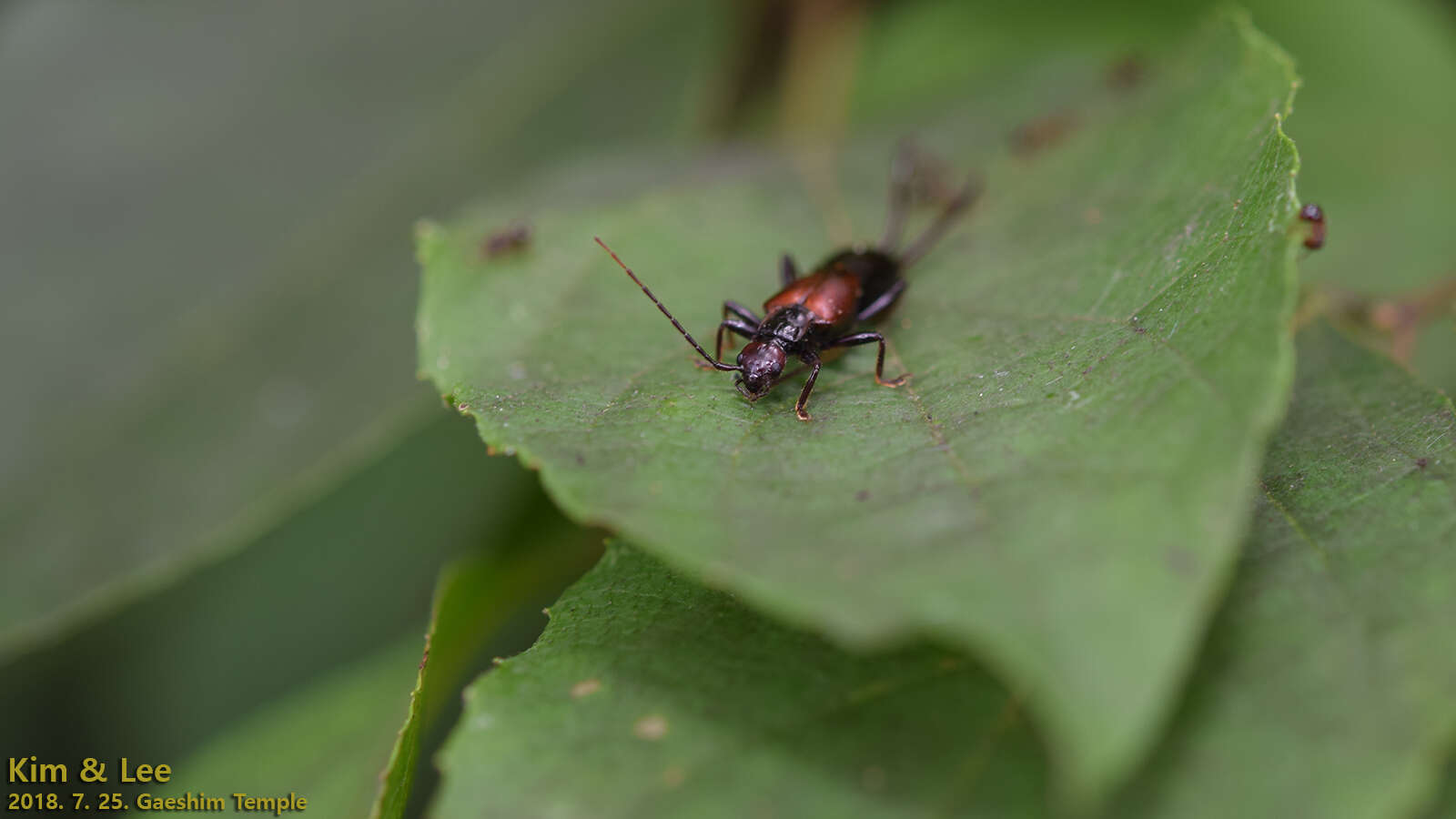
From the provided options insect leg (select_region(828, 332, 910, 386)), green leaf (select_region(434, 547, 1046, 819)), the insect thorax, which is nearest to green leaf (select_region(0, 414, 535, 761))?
the insect thorax

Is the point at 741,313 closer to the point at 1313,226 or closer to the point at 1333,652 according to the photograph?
the point at 1313,226

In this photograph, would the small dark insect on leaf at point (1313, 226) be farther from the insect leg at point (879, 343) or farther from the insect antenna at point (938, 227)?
the insect antenna at point (938, 227)

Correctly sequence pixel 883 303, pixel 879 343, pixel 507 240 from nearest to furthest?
pixel 879 343 → pixel 507 240 → pixel 883 303

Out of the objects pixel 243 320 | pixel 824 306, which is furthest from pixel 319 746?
pixel 824 306

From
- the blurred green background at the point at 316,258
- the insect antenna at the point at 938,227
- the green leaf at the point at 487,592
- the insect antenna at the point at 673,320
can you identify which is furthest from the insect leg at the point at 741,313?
the green leaf at the point at 487,592

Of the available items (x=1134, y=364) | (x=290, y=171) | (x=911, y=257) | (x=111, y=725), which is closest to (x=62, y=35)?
(x=290, y=171)

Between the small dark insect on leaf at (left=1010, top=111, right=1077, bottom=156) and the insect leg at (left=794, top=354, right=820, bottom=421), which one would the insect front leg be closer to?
the insect leg at (left=794, top=354, right=820, bottom=421)
